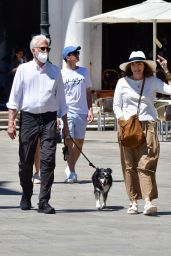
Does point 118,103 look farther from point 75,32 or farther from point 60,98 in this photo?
point 75,32

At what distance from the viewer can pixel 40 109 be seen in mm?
11891

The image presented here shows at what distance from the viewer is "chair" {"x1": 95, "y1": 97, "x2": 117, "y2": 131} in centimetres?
2367

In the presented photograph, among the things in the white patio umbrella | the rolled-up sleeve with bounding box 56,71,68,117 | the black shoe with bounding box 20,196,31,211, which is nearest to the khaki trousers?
the rolled-up sleeve with bounding box 56,71,68,117

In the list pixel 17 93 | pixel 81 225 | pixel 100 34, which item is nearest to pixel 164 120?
pixel 100 34

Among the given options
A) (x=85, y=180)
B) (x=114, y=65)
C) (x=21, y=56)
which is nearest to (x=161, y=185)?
(x=85, y=180)

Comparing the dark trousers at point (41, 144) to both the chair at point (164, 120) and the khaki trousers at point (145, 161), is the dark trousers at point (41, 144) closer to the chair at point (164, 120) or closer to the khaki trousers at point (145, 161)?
the khaki trousers at point (145, 161)

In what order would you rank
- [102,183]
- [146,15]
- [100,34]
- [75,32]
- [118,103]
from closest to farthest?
[118,103] → [102,183] → [146,15] → [75,32] → [100,34]

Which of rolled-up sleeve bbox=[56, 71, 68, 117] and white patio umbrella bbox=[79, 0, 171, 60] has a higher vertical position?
white patio umbrella bbox=[79, 0, 171, 60]

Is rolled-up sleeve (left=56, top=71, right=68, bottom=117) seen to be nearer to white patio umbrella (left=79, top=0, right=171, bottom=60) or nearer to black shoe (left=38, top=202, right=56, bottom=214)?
black shoe (left=38, top=202, right=56, bottom=214)

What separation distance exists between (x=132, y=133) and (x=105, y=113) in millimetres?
12654

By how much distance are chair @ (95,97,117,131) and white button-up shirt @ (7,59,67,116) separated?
11630 mm

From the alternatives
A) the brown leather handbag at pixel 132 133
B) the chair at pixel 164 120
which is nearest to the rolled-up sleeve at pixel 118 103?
the brown leather handbag at pixel 132 133

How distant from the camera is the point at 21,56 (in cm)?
2712

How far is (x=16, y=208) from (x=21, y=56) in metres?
15.0
